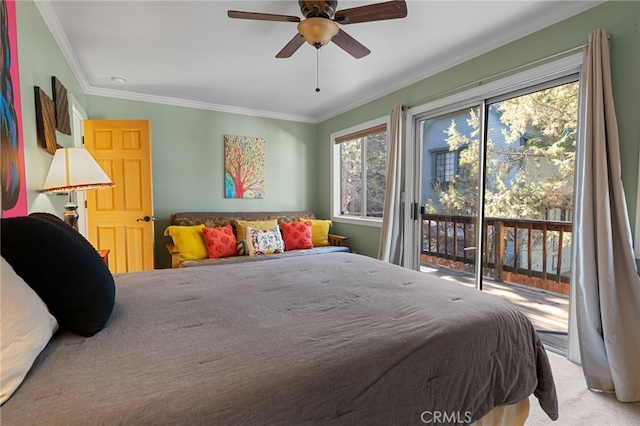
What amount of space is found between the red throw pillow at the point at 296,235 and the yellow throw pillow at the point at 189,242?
1.02 metres

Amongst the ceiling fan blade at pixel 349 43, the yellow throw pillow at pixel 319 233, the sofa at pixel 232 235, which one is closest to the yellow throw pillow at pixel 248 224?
the sofa at pixel 232 235

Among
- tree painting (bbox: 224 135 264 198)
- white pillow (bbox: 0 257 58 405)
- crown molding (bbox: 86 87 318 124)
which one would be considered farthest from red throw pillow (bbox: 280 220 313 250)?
white pillow (bbox: 0 257 58 405)

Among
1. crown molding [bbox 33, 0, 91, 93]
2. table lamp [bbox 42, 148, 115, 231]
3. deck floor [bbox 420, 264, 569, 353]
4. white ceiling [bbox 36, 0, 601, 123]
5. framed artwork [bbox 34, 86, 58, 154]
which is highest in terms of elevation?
white ceiling [bbox 36, 0, 601, 123]

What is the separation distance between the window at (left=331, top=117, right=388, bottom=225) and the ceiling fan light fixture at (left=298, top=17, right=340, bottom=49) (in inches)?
75.8

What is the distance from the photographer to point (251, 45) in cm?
266

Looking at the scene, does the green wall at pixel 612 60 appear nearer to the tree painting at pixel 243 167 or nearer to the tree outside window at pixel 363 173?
the tree outside window at pixel 363 173

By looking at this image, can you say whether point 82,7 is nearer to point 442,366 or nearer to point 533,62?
point 442,366

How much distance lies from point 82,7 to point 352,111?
3006 mm

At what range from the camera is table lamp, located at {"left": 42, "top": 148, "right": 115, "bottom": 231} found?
1913mm

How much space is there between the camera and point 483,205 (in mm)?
2801

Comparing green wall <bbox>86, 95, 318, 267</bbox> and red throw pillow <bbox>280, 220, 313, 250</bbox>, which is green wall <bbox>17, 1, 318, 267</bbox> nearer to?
green wall <bbox>86, 95, 318, 267</bbox>

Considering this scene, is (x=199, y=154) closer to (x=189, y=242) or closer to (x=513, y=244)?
(x=189, y=242)

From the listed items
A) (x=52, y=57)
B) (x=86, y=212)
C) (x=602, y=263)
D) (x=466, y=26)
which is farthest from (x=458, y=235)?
(x=86, y=212)

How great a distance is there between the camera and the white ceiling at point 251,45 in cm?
216
